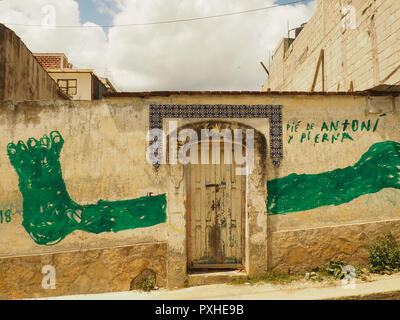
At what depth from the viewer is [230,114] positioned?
207 inches

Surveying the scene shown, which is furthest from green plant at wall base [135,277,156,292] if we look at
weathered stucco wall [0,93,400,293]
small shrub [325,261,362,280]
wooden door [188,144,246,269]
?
small shrub [325,261,362,280]

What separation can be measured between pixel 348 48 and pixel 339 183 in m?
3.99

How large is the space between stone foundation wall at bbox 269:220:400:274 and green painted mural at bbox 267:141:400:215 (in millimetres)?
483

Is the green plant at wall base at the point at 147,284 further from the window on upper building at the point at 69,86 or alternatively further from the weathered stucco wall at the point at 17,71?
the window on upper building at the point at 69,86

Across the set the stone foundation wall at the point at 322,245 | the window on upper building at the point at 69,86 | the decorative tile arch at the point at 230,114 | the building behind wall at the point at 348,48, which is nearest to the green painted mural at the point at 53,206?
the decorative tile arch at the point at 230,114

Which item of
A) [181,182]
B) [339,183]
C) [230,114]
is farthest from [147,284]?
[339,183]

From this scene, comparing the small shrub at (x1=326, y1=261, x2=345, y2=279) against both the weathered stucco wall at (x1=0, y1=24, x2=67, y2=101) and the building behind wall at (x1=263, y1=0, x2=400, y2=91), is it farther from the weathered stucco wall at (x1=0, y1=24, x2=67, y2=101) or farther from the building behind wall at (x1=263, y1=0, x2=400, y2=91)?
the weathered stucco wall at (x1=0, y1=24, x2=67, y2=101)

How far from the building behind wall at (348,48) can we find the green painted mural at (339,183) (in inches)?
53.9

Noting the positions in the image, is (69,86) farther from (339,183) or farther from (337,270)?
(337,270)

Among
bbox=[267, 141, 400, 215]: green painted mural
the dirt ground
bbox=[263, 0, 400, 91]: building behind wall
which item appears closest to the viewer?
the dirt ground

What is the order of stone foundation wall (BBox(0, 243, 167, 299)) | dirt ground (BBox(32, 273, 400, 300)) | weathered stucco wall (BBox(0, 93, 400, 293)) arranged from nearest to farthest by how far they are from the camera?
dirt ground (BBox(32, 273, 400, 300))
stone foundation wall (BBox(0, 243, 167, 299))
weathered stucco wall (BBox(0, 93, 400, 293))

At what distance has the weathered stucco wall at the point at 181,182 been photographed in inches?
196

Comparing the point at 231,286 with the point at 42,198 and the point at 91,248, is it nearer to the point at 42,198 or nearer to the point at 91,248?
the point at 91,248

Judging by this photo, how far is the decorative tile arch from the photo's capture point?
5.20 metres
